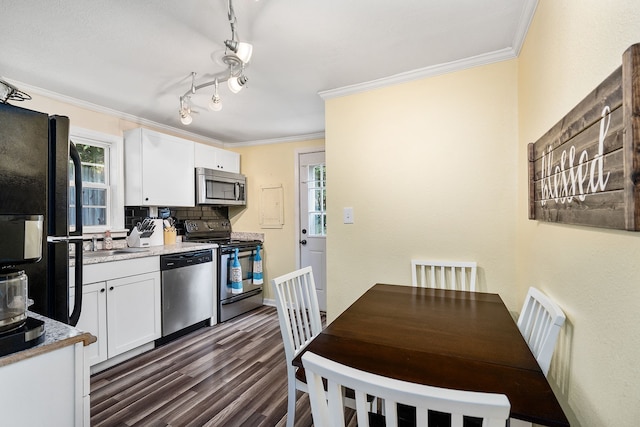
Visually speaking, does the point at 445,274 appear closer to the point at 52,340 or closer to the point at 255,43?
the point at 255,43

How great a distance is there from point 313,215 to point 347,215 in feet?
4.82

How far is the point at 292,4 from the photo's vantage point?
1.49 m

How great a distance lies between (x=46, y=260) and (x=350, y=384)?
128 centimetres

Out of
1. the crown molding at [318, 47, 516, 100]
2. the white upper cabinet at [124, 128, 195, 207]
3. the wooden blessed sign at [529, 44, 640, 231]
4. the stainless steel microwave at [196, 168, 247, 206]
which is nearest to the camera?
the wooden blessed sign at [529, 44, 640, 231]

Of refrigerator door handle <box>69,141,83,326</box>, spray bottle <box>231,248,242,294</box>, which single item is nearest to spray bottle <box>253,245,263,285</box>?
spray bottle <box>231,248,242,294</box>

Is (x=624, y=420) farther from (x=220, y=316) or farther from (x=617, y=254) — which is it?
(x=220, y=316)

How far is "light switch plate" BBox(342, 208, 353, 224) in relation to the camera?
2.47 meters

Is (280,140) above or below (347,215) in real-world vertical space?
above

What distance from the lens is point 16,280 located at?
94cm

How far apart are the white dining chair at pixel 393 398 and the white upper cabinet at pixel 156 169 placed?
2963mm

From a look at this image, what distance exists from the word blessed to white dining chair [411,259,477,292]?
772 millimetres

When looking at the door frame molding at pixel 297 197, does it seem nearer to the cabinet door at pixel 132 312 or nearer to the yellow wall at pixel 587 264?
the cabinet door at pixel 132 312

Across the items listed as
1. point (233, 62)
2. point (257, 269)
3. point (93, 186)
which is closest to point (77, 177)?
point (233, 62)

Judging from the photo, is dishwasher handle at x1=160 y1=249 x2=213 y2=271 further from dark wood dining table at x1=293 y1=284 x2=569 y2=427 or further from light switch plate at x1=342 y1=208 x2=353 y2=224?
dark wood dining table at x1=293 y1=284 x2=569 y2=427
